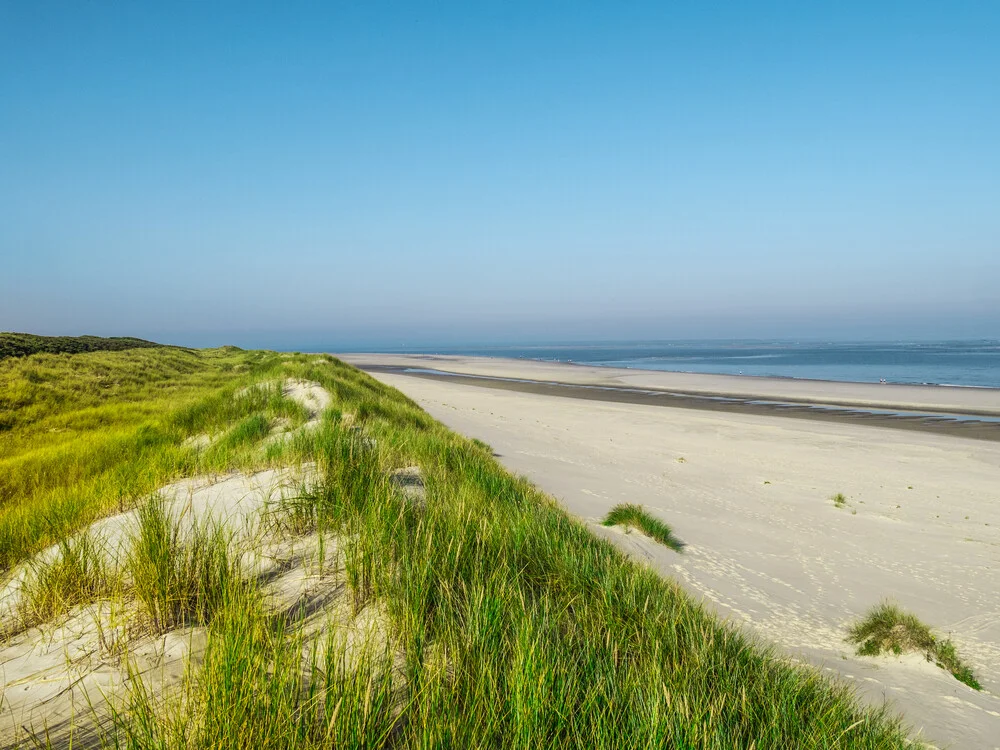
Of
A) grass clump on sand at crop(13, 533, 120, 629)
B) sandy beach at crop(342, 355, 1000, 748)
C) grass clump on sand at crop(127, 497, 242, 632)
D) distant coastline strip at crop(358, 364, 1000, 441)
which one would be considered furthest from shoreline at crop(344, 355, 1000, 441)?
grass clump on sand at crop(13, 533, 120, 629)

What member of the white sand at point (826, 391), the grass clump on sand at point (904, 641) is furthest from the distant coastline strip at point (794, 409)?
the grass clump on sand at point (904, 641)

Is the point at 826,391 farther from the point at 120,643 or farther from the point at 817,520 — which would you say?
the point at 120,643

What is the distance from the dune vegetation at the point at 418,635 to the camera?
170 centimetres

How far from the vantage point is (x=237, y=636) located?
6.08 ft

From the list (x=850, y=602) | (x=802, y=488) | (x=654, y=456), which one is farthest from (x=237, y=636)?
(x=654, y=456)

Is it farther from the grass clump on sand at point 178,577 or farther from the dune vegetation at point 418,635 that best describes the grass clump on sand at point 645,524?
the grass clump on sand at point 178,577

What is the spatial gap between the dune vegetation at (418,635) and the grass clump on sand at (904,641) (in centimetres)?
191

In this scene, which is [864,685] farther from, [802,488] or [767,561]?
[802,488]

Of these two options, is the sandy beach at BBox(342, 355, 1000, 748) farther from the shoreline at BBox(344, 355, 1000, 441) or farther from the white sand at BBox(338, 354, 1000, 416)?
the white sand at BBox(338, 354, 1000, 416)

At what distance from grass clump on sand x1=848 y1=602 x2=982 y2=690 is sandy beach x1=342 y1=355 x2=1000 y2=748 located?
11cm

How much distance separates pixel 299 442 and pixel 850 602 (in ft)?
21.7

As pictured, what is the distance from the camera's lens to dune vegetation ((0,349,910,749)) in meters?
1.70

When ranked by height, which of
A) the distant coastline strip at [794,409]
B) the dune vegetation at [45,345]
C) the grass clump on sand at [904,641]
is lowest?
the distant coastline strip at [794,409]

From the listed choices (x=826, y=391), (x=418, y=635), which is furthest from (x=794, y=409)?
(x=418, y=635)
